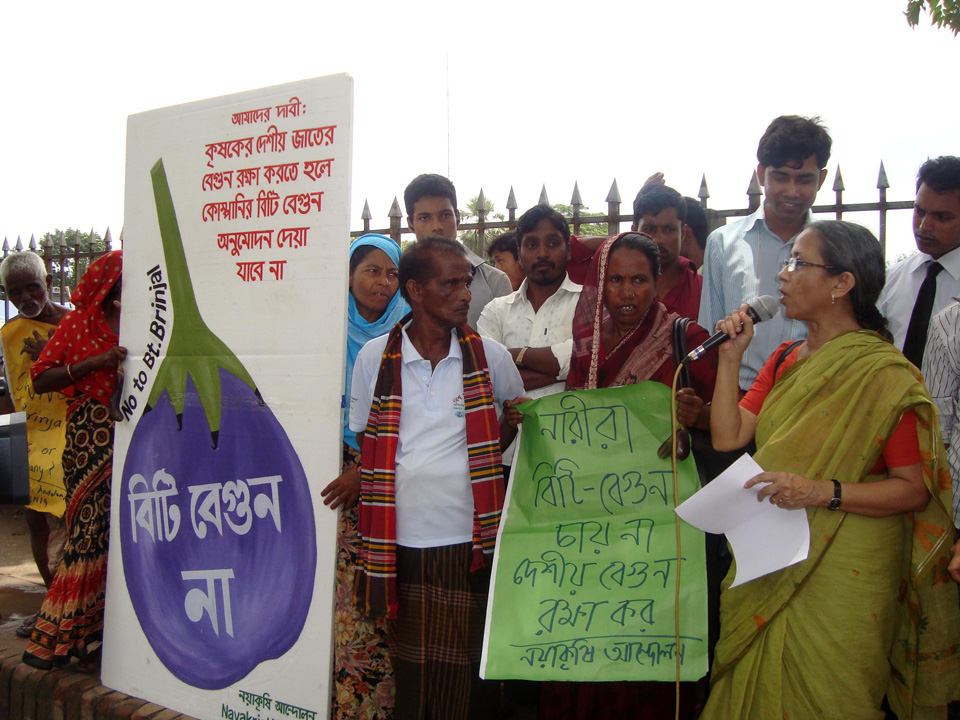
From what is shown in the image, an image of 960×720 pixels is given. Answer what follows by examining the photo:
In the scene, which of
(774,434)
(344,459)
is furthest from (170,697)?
(774,434)

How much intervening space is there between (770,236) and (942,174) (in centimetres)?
63

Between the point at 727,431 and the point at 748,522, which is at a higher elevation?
the point at 727,431

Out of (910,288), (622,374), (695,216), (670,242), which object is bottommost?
(622,374)

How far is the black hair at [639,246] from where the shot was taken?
2.45m

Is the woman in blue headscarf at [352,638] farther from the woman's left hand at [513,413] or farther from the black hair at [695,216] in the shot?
the black hair at [695,216]

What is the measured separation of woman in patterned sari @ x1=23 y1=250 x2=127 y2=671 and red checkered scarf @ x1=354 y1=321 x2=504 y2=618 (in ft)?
5.24

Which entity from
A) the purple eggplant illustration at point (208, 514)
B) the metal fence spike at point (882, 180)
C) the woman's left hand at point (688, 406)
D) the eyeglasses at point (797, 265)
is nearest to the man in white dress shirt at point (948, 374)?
the eyeglasses at point (797, 265)

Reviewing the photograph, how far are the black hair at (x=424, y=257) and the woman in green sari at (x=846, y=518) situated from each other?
929 mm

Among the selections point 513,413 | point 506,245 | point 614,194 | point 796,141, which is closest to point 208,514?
point 513,413

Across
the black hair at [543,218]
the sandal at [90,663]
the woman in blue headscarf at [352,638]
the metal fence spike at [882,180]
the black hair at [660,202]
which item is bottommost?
the sandal at [90,663]

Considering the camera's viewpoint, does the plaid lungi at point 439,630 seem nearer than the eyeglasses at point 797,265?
No

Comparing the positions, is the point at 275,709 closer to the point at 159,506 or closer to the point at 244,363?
the point at 159,506

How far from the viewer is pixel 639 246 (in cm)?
244

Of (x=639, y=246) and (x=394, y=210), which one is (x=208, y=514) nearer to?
(x=639, y=246)
